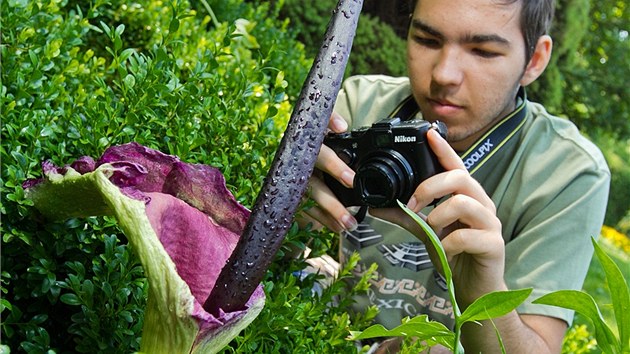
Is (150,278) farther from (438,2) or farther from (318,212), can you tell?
(438,2)

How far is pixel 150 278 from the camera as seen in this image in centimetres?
81

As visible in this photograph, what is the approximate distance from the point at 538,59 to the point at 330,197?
1.00 meters

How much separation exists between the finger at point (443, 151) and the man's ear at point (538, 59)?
0.80 metres

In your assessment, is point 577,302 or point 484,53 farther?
point 484,53

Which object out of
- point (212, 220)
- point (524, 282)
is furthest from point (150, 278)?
point (524, 282)

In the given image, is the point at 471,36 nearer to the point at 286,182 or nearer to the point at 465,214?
the point at 465,214

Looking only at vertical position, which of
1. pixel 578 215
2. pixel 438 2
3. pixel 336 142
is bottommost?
pixel 578 215

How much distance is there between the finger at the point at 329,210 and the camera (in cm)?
146

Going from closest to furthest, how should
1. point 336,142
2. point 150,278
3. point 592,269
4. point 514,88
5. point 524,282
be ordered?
point 150,278
point 336,142
point 524,282
point 514,88
point 592,269

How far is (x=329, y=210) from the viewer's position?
1467 millimetres

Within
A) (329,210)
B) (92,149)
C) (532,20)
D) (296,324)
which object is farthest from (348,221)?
(532,20)

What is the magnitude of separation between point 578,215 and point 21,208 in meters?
1.33

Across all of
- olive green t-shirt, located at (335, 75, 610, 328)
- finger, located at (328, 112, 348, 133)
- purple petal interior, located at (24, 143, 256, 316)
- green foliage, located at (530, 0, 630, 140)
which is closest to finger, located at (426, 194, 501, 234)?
finger, located at (328, 112, 348, 133)

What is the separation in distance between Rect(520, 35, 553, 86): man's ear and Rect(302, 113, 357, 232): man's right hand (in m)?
0.87
